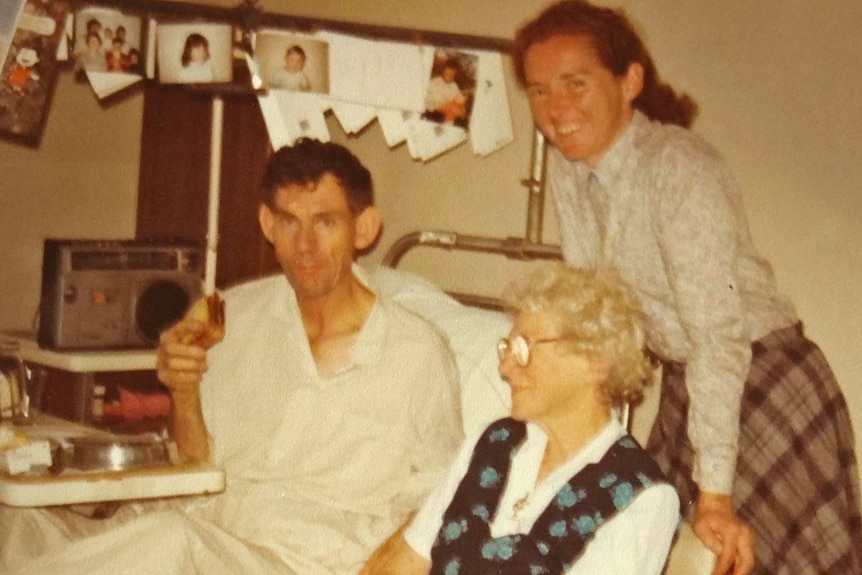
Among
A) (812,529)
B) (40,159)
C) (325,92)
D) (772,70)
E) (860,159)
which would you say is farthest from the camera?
(40,159)

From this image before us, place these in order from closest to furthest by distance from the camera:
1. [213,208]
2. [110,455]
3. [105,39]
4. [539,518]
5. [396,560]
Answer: [539,518]
[396,560]
[110,455]
[213,208]
[105,39]

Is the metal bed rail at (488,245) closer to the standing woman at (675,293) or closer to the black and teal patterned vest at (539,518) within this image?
the standing woman at (675,293)

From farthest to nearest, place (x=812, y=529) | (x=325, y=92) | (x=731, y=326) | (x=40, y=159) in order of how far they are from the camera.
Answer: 1. (x=40, y=159)
2. (x=325, y=92)
3. (x=812, y=529)
4. (x=731, y=326)

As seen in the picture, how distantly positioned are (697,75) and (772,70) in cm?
18

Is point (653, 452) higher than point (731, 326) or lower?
lower

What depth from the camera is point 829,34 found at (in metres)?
2.24

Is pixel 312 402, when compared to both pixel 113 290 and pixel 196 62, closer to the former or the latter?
pixel 196 62

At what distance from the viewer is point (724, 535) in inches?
69.9

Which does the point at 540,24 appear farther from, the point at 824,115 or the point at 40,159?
the point at 40,159

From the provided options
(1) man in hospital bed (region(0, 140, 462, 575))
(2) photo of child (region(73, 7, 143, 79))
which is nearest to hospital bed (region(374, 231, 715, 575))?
(1) man in hospital bed (region(0, 140, 462, 575))

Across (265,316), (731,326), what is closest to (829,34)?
(731,326)

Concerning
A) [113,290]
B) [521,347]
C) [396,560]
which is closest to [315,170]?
[521,347]

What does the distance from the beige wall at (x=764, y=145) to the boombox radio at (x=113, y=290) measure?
639 millimetres

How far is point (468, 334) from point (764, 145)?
0.70 meters
